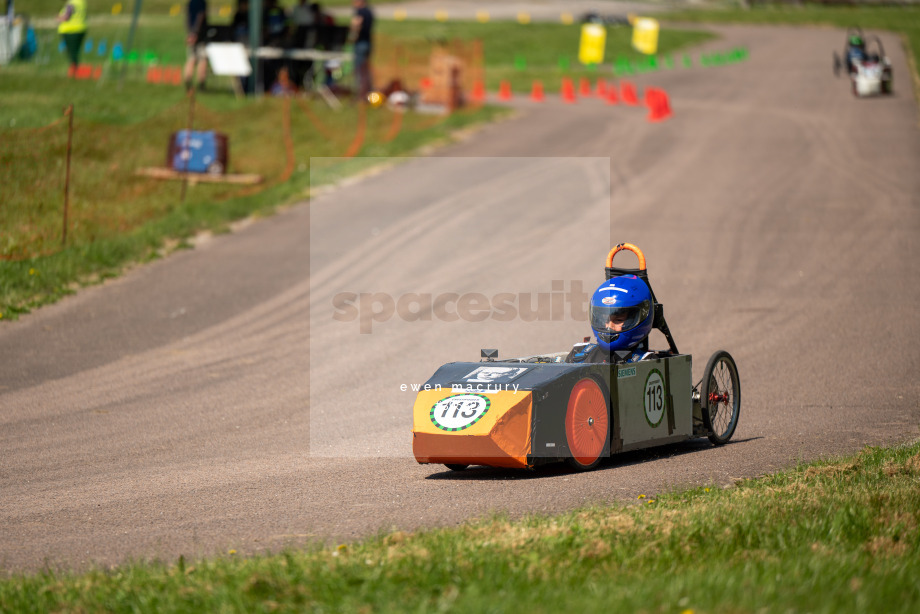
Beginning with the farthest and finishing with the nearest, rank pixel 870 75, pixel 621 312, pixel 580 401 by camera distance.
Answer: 1. pixel 870 75
2. pixel 621 312
3. pixel 580 401

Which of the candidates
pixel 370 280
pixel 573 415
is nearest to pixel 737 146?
pixel 370 280

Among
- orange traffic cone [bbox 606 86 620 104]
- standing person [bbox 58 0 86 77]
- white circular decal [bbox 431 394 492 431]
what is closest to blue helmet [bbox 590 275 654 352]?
white circular decal [bbox 431 394 492 431]

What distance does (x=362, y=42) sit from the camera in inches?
1042

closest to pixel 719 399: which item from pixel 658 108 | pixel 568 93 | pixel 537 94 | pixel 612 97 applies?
pixel 658 108

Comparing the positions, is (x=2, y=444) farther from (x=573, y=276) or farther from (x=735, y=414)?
(x=573, y=276)

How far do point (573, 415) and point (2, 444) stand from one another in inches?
203

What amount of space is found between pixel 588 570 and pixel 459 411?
8.32 ft

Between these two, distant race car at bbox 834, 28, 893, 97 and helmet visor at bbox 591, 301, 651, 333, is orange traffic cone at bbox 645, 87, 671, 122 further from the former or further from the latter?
helmet visor at bbox 591, 301, 651, 333

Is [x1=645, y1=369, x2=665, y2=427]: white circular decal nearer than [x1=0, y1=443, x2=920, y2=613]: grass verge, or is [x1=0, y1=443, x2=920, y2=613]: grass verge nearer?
[x1=0, y1=443, x2=920, y2=613]: grass verge

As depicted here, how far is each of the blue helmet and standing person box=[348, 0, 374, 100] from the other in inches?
744

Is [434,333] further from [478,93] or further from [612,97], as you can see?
[612,97]

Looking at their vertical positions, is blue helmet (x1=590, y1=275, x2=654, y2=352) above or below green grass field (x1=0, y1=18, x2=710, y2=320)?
below

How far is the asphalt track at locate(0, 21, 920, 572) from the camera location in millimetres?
7516

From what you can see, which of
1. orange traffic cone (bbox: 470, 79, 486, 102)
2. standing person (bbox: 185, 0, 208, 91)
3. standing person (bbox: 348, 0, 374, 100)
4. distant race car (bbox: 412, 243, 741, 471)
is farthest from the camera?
orange traffic cone (bbox: 470, 79, 486, 102)
